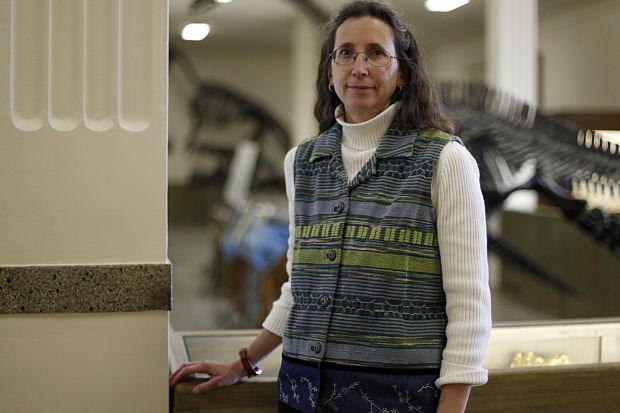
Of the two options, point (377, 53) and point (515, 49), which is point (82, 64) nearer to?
point (377, 53)

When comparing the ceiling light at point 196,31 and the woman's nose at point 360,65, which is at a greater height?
the ceiling light at point 196,31

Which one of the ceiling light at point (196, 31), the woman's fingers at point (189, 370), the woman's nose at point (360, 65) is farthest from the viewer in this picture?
the ceiling light at point (196, 31)

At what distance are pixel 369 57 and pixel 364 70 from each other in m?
0.04

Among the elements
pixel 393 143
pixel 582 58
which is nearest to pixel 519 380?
pixel 393 143

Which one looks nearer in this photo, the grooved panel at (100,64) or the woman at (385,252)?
the woman at (385,252)

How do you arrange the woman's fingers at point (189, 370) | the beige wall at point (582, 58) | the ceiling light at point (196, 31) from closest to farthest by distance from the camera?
1. the woman's fingers at point (189, 370)
2. the ceiling light at point (196, 31)
3. the beige wall at point (582, 58)

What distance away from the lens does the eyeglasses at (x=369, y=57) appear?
1.63 m

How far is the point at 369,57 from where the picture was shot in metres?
1.64

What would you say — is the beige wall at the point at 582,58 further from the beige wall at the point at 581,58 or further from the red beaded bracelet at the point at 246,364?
the red beaded bracelet at the point at 246,364

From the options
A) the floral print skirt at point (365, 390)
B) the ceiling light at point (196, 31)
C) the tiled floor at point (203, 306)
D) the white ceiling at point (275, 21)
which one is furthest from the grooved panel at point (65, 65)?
the white ceiling at point (275, 21)

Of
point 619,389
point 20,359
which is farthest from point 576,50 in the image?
point 20,359

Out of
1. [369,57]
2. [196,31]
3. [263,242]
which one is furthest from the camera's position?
[196,31]

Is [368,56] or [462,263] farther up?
[368,56]

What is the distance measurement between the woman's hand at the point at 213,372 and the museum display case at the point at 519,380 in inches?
0.9
